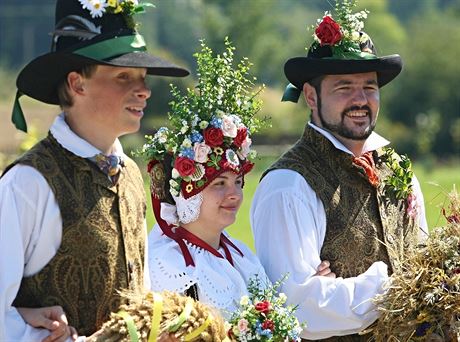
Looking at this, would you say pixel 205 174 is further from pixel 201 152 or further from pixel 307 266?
pixel 307 266

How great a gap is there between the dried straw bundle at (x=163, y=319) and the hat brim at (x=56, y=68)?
0.87 meters

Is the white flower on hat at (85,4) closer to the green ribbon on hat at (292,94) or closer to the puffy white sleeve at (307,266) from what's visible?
the puffy white sleeve at (307,266)

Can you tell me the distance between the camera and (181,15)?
306 feet

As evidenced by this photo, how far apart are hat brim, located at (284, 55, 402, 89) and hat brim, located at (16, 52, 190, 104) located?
1099mm

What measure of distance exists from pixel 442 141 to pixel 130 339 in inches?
1932

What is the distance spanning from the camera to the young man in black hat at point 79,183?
463cm

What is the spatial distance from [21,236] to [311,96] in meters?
2.03

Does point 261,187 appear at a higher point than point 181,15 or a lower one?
lower

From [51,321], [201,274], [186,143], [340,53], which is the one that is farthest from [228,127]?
[51,321]

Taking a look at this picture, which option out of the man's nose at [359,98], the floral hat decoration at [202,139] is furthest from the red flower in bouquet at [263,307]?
the man's nose at [359,98]

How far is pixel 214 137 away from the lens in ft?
17.7

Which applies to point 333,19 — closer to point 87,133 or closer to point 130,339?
point 87,133

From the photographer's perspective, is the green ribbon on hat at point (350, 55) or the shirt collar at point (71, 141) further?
the green ribbon on hat at point (350, 55)

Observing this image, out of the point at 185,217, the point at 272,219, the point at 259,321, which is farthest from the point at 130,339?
the point at 272,219
